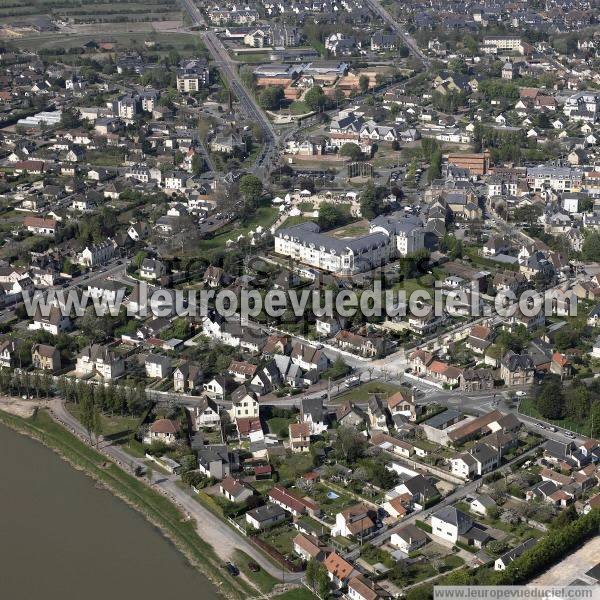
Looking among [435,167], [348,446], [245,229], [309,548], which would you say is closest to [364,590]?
[309,548]

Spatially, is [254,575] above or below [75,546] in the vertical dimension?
above

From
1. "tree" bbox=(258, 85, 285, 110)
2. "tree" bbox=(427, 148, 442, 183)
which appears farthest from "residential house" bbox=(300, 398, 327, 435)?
"tree" bbox=(258, 85, 285, 110)

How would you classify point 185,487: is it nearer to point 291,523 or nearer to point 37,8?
point 291,523

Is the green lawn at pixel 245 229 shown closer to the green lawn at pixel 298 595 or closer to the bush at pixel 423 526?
the bush at pixel 423 526

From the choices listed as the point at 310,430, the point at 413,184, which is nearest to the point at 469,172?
the point at 413,184

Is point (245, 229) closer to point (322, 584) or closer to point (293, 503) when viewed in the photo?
point (293, 503)

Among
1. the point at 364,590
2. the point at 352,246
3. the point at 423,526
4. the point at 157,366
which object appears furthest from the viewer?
the point at 352,246

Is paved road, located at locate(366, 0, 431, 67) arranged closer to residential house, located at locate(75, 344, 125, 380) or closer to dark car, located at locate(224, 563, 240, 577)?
residential house, located at locate(75, 344, 125, 380)

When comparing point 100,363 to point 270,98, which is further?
point 270,98
